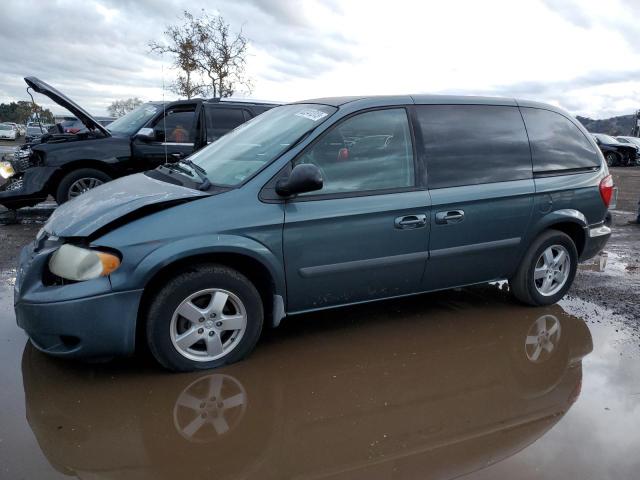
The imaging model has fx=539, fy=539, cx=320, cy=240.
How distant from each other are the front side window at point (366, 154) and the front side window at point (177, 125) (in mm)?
5020

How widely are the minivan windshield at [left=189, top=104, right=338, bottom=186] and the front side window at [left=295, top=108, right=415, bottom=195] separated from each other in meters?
0.18

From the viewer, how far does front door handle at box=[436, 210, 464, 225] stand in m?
3.92

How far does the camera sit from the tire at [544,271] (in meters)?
4.50

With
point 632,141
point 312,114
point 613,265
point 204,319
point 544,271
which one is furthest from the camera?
point 632,141

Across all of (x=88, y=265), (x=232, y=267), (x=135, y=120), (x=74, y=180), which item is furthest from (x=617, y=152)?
(x=88, y=265)

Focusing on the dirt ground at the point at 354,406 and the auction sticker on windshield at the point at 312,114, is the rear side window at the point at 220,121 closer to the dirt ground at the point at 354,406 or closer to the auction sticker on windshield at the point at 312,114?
the auction sticker on windshield at the point at 312,114

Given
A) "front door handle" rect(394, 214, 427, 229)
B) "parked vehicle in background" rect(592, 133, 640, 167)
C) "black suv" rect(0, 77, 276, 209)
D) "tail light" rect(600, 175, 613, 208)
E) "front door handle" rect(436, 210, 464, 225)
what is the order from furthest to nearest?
"parked vehicle in background" rect(592, 133, 640, 167)
"black suv" rect(0, 77, 276, 209)
"tail light" rect(600, 175, 613, 208)
"front door handle" rect(436, 210, 464, 225)
"front door handle" rect(394, 214, 427, 229)

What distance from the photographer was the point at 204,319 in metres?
3.31

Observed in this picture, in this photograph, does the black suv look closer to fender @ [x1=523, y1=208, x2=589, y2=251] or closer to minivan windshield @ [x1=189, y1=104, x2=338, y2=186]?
minivan windshield @ [x1=189, y1=104, x2=338, y2=186]

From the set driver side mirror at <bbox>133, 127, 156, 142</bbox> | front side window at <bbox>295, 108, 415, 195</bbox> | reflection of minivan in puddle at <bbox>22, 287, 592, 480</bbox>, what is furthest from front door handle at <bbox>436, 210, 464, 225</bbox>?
driver side mirror at <bbox>133, 127, 156, 142</bbox>

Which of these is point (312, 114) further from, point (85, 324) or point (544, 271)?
point (544, 271)

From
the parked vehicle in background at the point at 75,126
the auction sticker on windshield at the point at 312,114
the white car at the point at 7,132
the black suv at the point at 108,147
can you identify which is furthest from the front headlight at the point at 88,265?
the white car at the point at 7,132

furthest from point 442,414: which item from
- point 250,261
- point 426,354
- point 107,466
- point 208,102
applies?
point 208,102

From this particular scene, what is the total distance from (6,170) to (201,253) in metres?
6.19
